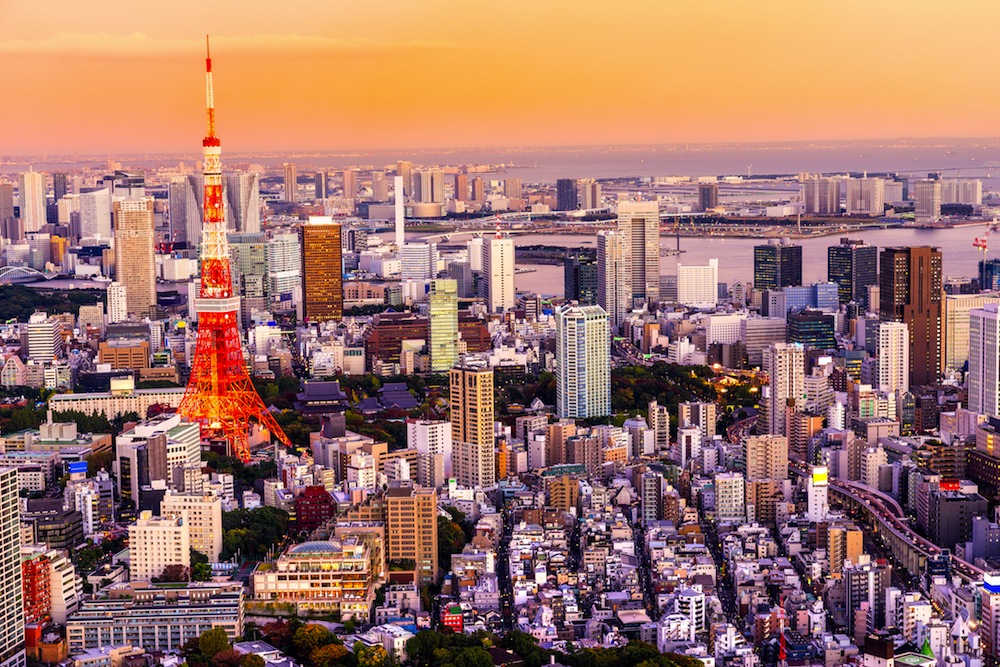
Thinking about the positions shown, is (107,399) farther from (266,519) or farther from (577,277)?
(577,277)

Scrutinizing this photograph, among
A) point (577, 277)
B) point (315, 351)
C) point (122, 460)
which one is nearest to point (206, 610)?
point (122, 460)

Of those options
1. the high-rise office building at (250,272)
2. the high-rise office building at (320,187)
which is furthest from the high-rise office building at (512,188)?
the high-rise office building at (250,272)

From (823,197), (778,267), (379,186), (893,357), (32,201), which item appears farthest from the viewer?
(379,186)

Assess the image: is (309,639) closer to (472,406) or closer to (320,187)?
(472,406)

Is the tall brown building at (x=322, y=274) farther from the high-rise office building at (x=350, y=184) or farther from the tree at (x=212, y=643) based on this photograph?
the high-rise office building at (x=350, y=184)

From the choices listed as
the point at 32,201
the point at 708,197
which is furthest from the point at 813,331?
the point at 708,197

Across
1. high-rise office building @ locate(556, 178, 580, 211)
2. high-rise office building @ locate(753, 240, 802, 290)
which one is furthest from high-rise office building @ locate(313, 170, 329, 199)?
high-rise office building @ locate(753, 240, 802, 290)
